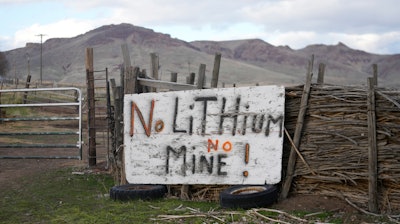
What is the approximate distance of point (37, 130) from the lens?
2061 cm

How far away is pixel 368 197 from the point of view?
7445 mm

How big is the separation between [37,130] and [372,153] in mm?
16070

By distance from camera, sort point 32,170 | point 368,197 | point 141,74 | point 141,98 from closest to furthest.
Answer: point 368,197
point 141,98
point 141,74
point 32,170

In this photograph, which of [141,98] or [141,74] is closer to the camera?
[141,98]

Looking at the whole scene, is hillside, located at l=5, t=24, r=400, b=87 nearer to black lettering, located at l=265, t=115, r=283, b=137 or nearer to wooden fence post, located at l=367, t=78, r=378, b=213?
black lettering, located at l=265, t=115, r=283, b=137

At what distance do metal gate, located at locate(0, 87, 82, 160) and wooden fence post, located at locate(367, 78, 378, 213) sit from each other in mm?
7244

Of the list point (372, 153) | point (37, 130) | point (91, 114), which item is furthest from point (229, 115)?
point (37, 130)

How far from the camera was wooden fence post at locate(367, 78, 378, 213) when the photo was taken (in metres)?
7.32

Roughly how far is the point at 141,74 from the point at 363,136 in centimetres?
427

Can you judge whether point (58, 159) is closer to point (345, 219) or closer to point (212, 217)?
point (212, 217)

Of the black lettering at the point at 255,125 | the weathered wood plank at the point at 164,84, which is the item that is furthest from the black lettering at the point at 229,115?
the weathered wood plank at the point at 164,84

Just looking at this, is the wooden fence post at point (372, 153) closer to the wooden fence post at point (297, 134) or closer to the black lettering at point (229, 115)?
the wooden fence post at point (297, 134)

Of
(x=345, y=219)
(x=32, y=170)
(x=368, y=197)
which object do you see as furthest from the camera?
(x=32, y=170)

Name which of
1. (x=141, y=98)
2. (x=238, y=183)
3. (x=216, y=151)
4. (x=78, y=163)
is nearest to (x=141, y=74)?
(x=141, y=98)
